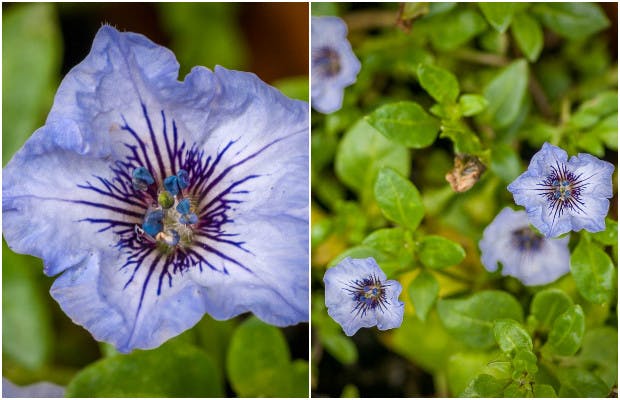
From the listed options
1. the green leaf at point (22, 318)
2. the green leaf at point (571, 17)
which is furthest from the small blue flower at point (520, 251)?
the green leaf at point (22, 318)

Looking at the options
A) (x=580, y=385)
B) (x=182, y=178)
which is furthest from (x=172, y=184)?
(x=580, y=385)

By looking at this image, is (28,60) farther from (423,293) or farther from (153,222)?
(423,293)

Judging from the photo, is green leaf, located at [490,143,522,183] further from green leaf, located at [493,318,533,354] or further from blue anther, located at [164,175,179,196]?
blue anther, located at [164,175,179,196]

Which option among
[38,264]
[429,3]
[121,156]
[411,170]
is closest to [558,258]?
[411,170]

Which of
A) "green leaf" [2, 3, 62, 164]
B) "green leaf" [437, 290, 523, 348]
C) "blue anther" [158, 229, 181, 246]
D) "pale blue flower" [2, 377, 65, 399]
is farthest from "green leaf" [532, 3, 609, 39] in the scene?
"pale blue flower" [2, 377, 65, 399]

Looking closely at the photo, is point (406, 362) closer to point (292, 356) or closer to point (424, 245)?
point (292, 356)

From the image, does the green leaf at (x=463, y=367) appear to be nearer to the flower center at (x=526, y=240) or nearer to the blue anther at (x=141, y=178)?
the flower center at (x=526, y=240)
